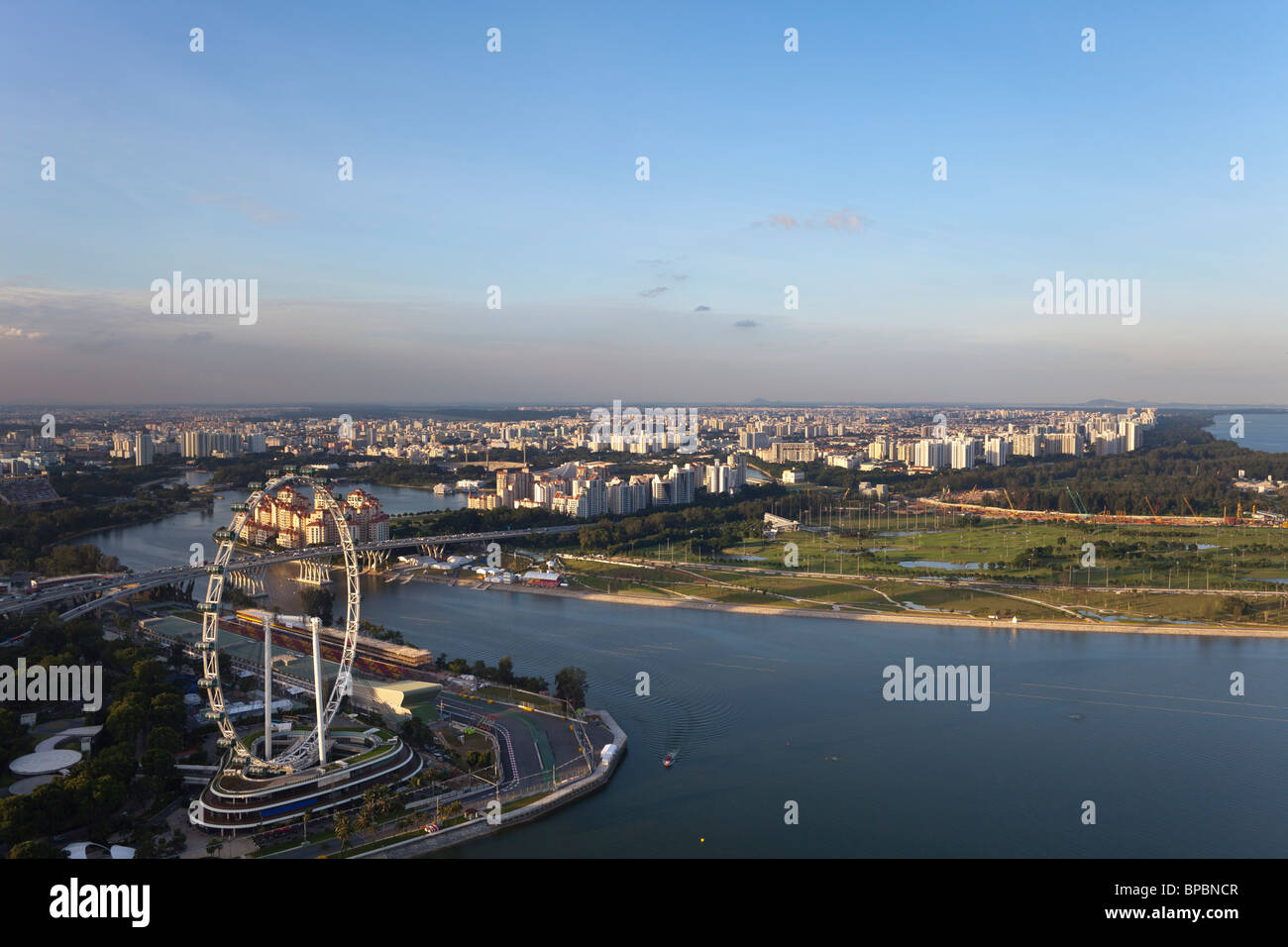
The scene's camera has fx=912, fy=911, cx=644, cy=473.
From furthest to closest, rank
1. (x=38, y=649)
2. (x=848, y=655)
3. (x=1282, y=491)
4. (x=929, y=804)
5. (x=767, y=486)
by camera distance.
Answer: (x=767, y=486)
(x=1282, y=491)
(x=848, y=655)
(x=38, y=649)
(x=929, y=804)

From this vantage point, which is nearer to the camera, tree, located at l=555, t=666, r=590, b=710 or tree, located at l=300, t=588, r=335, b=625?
tree, located at l=555, t=666, r=590, b=710

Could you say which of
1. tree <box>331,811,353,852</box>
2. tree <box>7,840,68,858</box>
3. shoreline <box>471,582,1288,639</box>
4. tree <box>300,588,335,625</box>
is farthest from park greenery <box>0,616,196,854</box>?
shoreline <box>471,582,1288,639</box>

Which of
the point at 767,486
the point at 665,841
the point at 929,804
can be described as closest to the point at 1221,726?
the point at 929,804

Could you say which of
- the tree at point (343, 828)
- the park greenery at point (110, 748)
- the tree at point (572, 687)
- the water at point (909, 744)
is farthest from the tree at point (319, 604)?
the tree at point (343, 828)

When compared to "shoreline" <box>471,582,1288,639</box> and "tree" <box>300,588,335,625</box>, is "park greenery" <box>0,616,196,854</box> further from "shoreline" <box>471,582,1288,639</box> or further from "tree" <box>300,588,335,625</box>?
"shoreline" <box>471,582,1288,639</box>

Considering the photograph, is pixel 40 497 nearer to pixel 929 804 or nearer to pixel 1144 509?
pixel 929 804

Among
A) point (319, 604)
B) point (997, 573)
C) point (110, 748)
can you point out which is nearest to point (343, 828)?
point (110, 748)
